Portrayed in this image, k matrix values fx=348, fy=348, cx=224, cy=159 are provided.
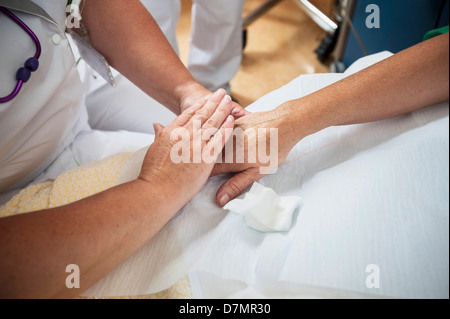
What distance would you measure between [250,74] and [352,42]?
19.1 inches

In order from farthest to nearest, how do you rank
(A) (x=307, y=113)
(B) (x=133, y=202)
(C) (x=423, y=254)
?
(A) (x=307, y=113) → (B) (x=133, y=202) → (C) (x=423, y=254)

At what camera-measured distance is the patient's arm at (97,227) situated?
0.52 meters

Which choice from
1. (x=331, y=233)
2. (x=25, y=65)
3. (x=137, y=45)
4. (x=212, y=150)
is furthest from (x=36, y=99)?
(x=331, y=233)

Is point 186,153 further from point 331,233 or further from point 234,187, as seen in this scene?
point 331,233

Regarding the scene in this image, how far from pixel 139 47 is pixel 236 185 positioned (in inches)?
18.5

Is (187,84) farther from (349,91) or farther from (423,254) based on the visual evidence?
(423,254)

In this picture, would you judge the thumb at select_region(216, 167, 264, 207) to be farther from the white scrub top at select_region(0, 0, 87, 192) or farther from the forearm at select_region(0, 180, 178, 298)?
the white scrub top at select_region(0, 0, 87, 192)

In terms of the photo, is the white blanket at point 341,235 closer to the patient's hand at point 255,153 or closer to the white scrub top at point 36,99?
the patient's hand at point 255,153

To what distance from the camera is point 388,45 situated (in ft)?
3.03

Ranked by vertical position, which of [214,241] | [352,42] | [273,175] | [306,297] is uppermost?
[352,42]

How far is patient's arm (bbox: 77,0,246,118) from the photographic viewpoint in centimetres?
90

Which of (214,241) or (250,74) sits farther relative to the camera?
(250,74)

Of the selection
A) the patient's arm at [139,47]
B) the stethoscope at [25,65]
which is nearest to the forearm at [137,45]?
the patient's arm at [139,47]
